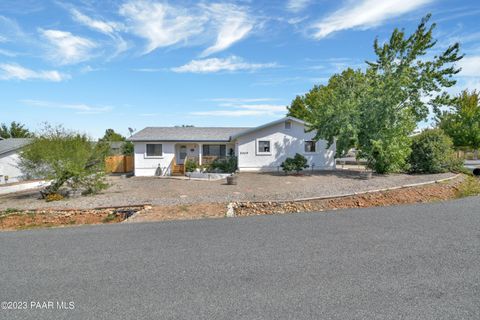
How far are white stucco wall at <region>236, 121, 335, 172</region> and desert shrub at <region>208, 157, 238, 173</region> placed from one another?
0.55m

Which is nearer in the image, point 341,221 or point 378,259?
point 378,259

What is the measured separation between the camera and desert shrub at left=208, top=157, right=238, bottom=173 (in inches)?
910

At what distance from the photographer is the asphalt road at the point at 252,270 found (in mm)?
3531

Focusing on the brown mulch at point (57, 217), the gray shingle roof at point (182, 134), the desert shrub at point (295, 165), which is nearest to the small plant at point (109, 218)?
the brown mulch at point (57, 217)

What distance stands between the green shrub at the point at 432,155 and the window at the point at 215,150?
574 inches

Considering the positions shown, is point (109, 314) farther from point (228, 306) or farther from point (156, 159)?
point (156, 159)

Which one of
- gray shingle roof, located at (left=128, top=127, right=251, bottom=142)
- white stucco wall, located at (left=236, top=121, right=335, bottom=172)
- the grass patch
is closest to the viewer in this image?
the grass patch

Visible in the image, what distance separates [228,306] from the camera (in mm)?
3596

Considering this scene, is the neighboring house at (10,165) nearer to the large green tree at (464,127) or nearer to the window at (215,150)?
the window at (215,150)

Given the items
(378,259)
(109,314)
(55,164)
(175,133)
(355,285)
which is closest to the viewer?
(109,314)

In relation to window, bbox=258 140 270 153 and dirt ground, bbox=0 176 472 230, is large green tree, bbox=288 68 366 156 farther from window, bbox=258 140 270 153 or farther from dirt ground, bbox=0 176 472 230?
dirt ground, bbox=0 176 472 230

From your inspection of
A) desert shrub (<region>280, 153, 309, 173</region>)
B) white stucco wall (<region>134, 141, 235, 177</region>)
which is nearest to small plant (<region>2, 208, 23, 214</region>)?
white stucco wall (<region>134, 141, 235, 177</region>)

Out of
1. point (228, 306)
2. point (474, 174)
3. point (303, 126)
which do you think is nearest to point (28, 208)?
point (228, 306)

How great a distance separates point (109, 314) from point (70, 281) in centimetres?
145
